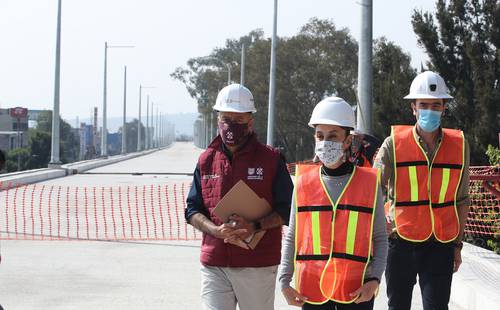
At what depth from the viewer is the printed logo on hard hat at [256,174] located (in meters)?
4.88

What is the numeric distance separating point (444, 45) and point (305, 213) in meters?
19.9

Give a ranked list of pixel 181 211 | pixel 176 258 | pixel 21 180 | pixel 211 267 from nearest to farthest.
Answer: pixel 211 267, pixel 176 258, pixel 181 211, pixel 21 180

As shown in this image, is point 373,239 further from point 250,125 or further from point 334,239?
point 250,125

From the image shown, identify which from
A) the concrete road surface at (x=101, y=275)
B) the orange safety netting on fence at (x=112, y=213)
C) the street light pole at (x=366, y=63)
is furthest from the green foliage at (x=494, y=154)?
the concrete road surface at (x=101, y=275)

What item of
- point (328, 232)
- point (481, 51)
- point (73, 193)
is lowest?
point (73, 193)

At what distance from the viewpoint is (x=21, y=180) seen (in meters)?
28.3

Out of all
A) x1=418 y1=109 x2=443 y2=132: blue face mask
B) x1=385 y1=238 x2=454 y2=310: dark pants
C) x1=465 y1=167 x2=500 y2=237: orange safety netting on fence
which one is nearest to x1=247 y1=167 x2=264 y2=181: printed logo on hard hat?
x1=385 y1=238 x2=454 y2=310: dark pants

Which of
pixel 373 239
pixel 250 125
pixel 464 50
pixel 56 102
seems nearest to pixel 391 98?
pixel 464 50

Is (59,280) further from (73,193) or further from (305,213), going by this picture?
(73,193)

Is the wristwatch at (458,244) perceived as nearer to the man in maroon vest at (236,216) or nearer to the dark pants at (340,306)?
the man in maroon vest at (236,216)

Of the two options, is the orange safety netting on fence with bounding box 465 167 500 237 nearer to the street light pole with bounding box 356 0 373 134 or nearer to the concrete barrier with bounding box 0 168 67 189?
the street light pole with bounding box 356 0 373 134

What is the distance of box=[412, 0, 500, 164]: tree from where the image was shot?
2064cm

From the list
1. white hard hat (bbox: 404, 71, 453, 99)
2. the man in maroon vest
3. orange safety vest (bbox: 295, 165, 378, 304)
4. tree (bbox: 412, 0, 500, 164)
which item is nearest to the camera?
orange safety vest (bbox: 295, 165, 378, 304)

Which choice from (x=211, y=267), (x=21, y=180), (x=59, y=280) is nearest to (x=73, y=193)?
(x=21, y=180)
